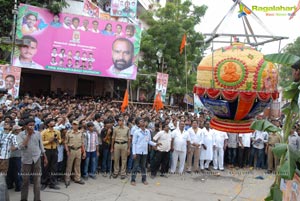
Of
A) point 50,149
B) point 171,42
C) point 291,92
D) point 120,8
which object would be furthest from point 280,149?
point 120,8

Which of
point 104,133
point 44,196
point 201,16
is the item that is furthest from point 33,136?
point 201,16

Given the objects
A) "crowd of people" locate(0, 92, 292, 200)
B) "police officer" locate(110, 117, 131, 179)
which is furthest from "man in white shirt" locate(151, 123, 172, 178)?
"police officer" locate(110, 117, 131, 179)

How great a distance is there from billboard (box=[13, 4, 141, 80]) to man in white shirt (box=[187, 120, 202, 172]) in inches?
348

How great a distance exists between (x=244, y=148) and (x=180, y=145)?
2.83 meters

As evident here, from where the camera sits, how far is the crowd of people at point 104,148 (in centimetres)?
598

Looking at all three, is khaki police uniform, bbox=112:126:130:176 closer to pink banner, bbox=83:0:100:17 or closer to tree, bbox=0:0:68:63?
tree, bbox=0:0:68:63

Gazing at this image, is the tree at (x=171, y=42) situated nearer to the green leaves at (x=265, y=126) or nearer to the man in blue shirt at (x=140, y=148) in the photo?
the man in blue shirt at (x=140, y=148)

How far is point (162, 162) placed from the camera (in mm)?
8914

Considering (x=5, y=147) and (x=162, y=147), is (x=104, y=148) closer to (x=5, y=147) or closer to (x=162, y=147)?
(x=162, y=147)

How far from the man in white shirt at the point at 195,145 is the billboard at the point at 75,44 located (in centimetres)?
884

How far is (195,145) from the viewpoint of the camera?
31.7ft

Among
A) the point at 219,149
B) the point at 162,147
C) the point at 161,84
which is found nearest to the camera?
the point at 162,147

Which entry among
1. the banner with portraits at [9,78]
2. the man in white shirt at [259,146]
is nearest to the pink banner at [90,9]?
the banner with portraits at [9,78]

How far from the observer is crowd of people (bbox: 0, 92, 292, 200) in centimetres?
598
